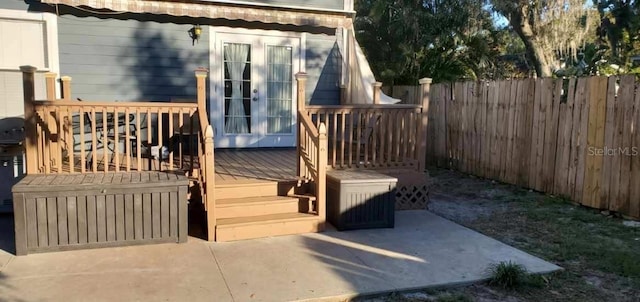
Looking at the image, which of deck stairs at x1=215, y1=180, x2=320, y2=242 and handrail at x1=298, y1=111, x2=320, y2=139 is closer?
deck stairs at x1=215, y1=180, x2=320, y2=242

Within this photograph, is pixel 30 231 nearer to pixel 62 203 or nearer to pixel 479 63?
pixel 62 203

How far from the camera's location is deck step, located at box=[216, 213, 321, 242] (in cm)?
442

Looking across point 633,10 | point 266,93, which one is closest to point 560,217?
point 266,93

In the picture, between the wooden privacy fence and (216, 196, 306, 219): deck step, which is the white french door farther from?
the wooden privacy fence

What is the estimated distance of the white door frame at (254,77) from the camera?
7.13 meters

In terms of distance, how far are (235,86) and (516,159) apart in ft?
13.9

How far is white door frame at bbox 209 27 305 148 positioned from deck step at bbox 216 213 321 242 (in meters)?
2.81

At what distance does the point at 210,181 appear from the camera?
4363mm

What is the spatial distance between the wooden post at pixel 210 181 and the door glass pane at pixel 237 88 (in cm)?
300

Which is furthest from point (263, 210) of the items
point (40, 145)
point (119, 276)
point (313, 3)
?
point (313, 3)

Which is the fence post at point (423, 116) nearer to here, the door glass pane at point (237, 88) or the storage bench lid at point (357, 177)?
the storage bench lid at point (357, 177)

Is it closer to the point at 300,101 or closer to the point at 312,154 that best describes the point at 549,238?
the point at 312,154

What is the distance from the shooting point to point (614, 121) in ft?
17.9

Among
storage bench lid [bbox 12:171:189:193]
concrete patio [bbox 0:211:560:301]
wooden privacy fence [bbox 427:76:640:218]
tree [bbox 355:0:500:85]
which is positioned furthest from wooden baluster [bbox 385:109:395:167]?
tree [bbox 355:0:500:85]
